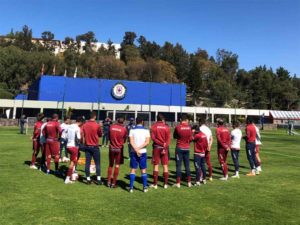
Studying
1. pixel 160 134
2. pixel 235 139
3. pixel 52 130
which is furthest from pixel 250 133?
pixel 52 130

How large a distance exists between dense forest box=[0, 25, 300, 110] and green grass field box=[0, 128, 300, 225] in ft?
258

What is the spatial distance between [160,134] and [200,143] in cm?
172

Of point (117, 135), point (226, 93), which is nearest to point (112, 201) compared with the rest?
point (117, 135)

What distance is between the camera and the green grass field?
8.15m

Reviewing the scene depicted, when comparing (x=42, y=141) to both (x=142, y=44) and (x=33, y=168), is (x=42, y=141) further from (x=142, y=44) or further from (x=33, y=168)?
(x=142, y=44)

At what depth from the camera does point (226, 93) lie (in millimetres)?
129375

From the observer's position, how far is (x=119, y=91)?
77.9m

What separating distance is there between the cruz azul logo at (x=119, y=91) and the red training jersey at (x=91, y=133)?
65.7m

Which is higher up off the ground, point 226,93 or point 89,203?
point 226,93

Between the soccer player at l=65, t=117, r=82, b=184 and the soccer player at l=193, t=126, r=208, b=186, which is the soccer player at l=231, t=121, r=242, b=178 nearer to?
the soccer player at l=193, t=126, r=208, b=186

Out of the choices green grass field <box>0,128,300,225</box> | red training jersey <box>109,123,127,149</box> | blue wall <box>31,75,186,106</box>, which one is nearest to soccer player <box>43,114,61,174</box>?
green grass field <box>0,128,300,225</box>

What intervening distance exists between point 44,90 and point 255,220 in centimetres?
6837

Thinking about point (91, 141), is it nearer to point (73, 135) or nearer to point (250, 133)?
point (73, 135)

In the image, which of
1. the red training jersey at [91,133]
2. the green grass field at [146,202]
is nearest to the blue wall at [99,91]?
the red training jersey at [91,133]
